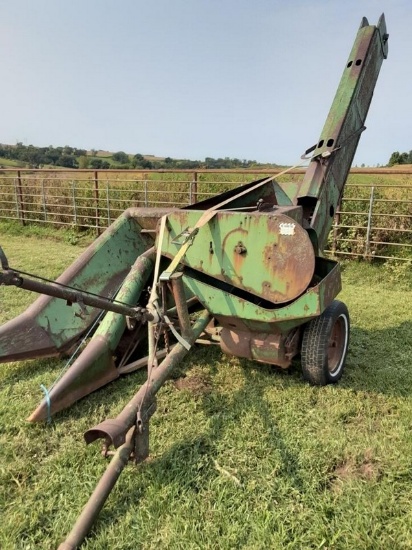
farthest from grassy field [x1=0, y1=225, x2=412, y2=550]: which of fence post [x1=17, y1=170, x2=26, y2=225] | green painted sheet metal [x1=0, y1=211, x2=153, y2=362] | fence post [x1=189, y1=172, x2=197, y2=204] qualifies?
fence post [x1=17, y1=170, x2=26, y2=225]

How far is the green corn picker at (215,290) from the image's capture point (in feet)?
8.19

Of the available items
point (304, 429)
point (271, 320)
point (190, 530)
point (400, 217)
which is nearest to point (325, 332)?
point (271, 320)

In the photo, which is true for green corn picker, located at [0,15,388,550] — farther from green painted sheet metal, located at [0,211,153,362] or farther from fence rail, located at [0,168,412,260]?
fence rail, located at [0,168,412,260]

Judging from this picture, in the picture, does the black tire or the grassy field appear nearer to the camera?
the grassy field

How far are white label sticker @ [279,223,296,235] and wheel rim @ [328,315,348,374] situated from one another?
1.03m

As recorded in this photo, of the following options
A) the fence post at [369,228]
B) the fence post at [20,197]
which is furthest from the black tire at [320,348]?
the fence post at [20,197]

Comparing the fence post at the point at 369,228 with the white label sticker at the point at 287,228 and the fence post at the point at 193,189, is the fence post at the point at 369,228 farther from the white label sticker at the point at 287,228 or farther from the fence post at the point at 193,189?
the white label sticker at the point at 287,228

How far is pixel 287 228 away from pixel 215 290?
67cm

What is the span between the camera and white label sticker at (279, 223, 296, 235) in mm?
2734

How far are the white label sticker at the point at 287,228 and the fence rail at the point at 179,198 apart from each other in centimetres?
376

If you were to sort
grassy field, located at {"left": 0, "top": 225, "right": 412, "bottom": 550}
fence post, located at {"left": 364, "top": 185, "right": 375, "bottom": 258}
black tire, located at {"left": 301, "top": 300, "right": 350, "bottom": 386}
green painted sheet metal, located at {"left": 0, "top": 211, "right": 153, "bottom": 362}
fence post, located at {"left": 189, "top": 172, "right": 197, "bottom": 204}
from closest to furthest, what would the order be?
grassy field, located at {"left": 0, "top": 225, "right": 412, "bottom": 550}, black tire, located at {"left": 301, "top": 300, "right": 350, "bottom": 386}, green painted sheet metal, located at {"left": 0, "top": 211, "right": 153, "bottom": 362}, fence post, located at {"left": 364, "top": 185, "right": 375, "bottom": 258}, fence post, located at {"left": 189, "top": 172, "right": 197, "bottom": 204}

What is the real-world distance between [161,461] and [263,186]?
2.33 metres

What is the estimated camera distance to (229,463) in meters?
2.43

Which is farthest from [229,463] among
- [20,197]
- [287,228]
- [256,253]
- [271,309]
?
[20,197]
